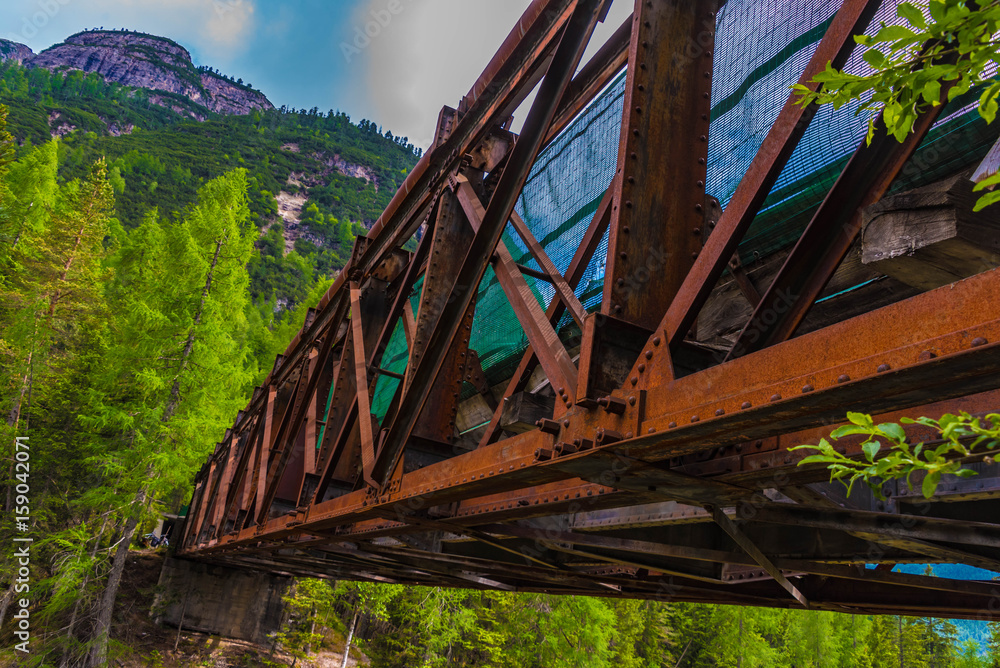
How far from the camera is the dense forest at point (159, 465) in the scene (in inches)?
686

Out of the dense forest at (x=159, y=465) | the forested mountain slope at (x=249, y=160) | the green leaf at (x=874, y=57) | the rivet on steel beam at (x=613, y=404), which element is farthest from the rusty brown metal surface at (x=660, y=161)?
the forested mountain slope at (x=249, y=160)

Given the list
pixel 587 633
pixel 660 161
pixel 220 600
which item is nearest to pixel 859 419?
pixel 660 161

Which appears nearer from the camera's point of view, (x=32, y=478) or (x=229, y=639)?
(x=229, y=639)

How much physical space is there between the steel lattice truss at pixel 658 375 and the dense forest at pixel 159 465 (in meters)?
12.6

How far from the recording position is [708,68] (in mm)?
2896

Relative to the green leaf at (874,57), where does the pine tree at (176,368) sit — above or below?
above

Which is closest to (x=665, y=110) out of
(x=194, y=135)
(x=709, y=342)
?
(x=709, y=342)

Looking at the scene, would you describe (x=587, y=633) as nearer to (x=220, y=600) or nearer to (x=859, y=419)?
(x=220, y=600)

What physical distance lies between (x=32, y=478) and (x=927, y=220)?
103ft

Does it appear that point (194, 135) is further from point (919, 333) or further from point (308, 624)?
point (919, 333)

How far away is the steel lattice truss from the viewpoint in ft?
5.72

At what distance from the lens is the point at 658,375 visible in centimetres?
222

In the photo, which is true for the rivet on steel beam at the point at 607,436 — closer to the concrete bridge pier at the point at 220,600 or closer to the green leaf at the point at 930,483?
the green leaf at the point at 930,483

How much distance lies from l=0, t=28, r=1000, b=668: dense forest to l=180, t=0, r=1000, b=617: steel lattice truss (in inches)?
495
